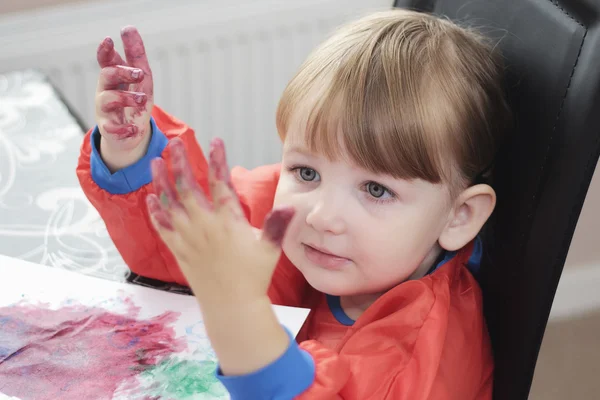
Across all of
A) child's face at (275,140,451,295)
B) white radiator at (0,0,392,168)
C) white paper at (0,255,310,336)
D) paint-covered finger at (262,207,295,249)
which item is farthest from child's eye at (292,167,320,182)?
white radiator at (0,0,392,168)

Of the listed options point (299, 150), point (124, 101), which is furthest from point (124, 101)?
point (299, 150)

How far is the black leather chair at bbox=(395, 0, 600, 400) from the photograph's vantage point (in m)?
0.69

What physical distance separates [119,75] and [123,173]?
13 cm

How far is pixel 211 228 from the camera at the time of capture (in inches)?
21.7

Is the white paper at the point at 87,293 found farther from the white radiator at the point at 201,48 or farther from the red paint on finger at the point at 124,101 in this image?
the white radiator at the point at 201,48

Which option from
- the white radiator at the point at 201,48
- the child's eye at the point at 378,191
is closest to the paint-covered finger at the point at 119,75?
the child's eye at the point at 378,191

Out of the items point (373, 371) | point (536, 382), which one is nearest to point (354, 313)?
point (373, 371)

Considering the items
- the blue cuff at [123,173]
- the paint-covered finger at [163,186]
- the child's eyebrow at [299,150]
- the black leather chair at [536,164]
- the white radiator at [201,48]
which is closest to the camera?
the paint-covered finger at [163,186]

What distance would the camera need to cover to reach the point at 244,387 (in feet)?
1.97

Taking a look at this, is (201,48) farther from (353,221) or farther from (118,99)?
(353,221)

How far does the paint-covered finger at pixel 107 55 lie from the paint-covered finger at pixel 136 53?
2cm

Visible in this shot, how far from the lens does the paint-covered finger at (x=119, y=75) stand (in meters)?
0.82

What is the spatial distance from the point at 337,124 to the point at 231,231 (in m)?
0.25

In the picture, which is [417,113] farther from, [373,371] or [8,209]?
[8,209]
